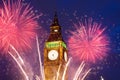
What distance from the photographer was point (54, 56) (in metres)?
72.2

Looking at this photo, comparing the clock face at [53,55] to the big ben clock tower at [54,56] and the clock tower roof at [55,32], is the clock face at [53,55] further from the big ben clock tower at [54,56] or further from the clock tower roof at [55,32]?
the clock tower roof at [55,32]

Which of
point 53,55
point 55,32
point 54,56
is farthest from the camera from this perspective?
point 55,32

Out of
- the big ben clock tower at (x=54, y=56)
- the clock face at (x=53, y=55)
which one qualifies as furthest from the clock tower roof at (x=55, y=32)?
the clock face at (x=53, y=55)

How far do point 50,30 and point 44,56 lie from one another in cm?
763

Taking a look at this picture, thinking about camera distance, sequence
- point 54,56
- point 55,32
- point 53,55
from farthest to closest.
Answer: point 55,32 → point 53,55 → point 54,56

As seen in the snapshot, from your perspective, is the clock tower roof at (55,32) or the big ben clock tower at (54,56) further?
the clock tower roof at (55,32)

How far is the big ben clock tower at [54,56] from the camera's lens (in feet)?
231

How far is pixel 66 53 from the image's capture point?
7612 centimetres

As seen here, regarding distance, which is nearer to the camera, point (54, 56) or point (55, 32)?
point (54, 56)

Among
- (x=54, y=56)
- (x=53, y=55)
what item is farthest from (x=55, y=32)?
(x=54, y=56)

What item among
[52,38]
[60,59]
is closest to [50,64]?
[60,59]

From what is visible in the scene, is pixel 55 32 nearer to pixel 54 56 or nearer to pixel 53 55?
pixel 53 55

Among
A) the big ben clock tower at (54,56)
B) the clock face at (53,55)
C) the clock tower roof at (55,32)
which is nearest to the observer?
the big ben clock tower at (54,56)

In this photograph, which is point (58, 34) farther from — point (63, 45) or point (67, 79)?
point (67, 79)
